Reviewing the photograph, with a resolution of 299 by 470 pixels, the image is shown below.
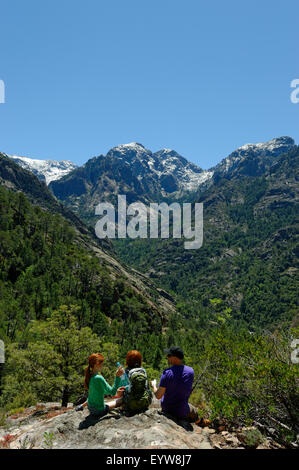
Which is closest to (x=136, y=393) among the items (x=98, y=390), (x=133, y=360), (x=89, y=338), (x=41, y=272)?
(x=133, y=360)

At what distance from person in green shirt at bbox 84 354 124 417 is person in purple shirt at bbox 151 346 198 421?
1.29 metres

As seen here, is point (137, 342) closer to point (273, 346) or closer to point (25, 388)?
point (25, 388)

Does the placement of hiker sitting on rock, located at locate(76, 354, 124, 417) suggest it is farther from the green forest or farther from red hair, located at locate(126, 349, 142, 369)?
the green forest

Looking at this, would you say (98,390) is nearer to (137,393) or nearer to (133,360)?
(137,393)

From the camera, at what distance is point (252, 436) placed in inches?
275

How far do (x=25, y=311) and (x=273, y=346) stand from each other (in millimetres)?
75156

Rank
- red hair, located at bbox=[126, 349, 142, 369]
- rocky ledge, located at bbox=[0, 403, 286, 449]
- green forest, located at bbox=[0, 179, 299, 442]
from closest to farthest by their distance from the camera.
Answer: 1. rocky ledge, located at bbox=[0, 403, 286, 449]
2. red hair, located at bbox=[126, 349, 142, 369]
3. green forest, located at bbox=[0, 179, 299, 442]

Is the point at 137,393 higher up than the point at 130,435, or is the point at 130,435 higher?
the point at 137,393

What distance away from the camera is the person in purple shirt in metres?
8.19

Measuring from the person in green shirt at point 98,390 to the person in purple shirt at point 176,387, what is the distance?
1.29 metres

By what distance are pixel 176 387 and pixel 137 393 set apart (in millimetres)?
1162

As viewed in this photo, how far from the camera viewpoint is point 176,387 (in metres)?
8.18

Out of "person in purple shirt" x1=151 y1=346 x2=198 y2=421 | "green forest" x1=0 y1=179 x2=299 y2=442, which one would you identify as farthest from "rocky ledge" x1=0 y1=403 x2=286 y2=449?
"green forest" x1=0 y1=179 x2=299 y2=442

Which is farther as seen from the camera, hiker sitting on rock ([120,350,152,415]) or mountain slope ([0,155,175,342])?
mountain slope ([0,155,175,342])
